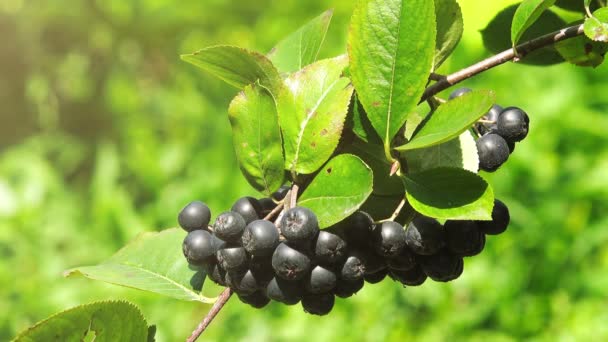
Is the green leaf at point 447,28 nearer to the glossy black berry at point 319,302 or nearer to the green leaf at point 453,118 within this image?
the green leaf at point 453,118

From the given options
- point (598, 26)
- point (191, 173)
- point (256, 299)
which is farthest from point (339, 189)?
point (191, 173)

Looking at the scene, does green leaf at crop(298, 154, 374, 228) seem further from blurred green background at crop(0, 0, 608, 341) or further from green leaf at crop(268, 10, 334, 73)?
blurred green background at crop(0, 0, 608, 341)

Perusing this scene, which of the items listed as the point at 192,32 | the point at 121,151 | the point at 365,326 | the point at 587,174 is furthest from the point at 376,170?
the point at 192,32

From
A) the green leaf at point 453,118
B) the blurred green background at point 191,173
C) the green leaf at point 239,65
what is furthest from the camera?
the blurred green background at point 191,173

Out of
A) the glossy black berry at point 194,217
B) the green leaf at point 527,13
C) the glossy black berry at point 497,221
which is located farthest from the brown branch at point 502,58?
the glossy black berry at point 194,217

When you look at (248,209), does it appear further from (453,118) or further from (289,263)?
(453,118)

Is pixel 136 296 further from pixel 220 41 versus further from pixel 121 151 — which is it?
pixel 220 41
